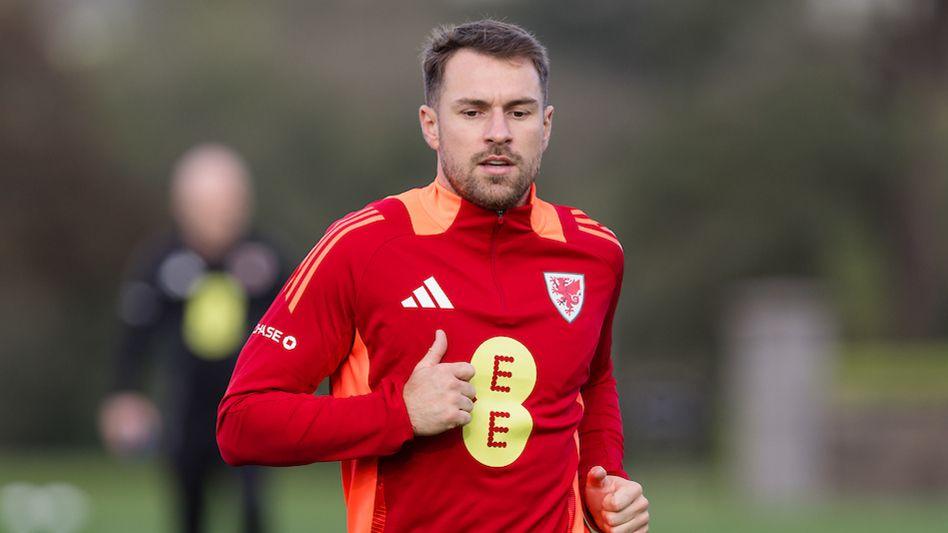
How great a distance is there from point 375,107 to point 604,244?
101 feet

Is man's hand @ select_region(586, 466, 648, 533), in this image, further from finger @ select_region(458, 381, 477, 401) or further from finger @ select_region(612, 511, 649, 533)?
finger @ select_region(458, 381, 477, 401)

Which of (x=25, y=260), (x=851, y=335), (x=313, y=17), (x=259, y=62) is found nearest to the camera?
(x=25, y=260)

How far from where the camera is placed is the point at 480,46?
4.23 metres

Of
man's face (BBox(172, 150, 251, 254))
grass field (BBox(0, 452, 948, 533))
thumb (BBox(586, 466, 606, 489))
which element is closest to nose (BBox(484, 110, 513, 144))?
thumb (BBox(586, 466, 606, 489))

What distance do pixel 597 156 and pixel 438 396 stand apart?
32.8 m

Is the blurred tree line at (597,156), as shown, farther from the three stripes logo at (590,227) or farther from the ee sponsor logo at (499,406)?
the ee sponsor logo at (499,406)

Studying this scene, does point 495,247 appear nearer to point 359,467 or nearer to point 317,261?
point 317,261

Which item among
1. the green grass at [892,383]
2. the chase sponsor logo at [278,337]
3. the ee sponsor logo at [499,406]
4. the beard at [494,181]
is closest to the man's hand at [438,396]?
the ee sponsor logo at [499,406]

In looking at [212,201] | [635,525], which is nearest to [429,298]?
[635,525]

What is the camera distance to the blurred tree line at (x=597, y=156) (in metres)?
28.8

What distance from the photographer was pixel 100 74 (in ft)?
104

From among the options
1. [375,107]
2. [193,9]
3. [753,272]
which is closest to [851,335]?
[753,272]

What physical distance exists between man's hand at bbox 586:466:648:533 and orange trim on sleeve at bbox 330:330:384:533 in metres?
0.63

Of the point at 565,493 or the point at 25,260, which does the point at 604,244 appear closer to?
the point at 565,493
